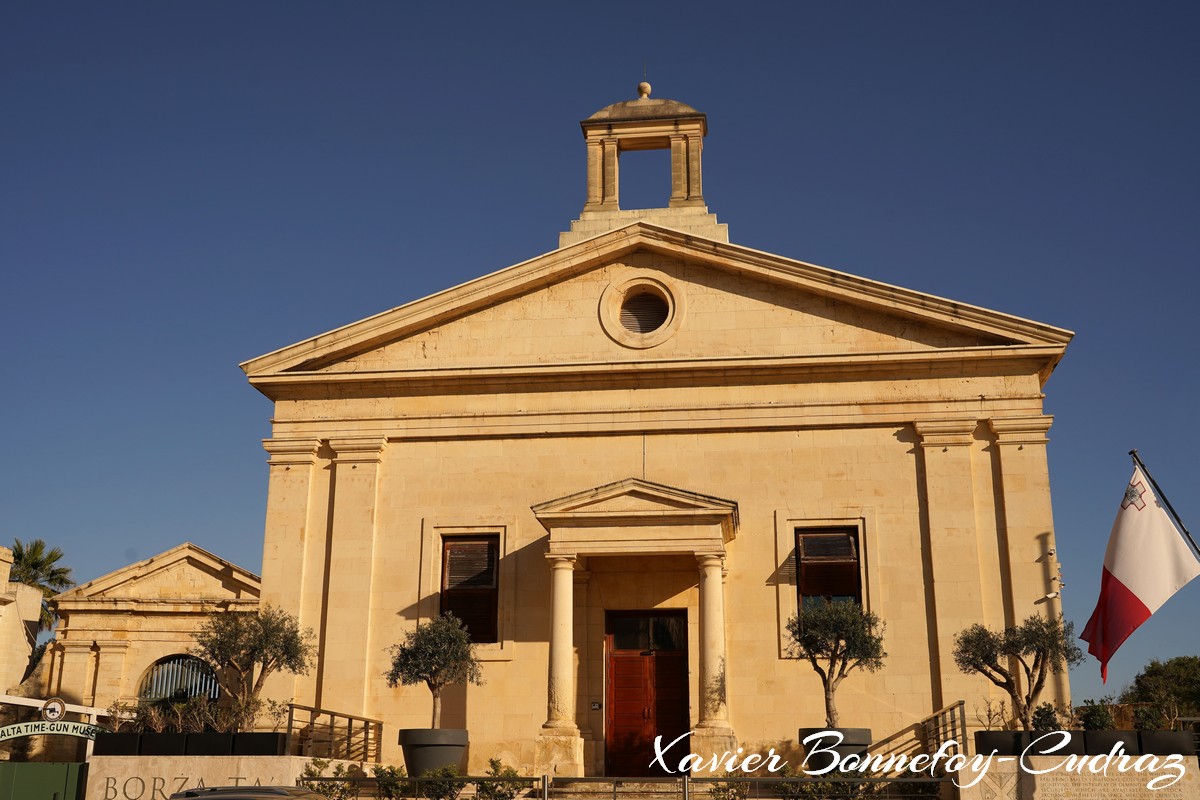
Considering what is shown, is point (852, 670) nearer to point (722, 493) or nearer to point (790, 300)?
point (722, 493)

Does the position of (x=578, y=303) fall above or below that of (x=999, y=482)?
above

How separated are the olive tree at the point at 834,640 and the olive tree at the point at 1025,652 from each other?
140cm

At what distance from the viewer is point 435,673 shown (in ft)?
64.4

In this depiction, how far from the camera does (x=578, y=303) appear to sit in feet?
78.3

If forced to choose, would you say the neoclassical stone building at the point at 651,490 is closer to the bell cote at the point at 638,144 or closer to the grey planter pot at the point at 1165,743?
the bell cote at the point at 638,144

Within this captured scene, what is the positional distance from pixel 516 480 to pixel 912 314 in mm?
7866

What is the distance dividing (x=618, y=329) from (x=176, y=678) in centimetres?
1269

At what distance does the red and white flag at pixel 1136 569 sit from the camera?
763 inches

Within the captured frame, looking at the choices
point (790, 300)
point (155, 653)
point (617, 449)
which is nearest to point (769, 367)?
point (790, 300)

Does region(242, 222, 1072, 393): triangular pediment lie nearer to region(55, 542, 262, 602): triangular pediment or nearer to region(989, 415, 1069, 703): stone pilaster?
region(989, 415, 1069, 703): stone pilaster

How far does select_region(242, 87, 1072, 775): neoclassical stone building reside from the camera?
21031mm

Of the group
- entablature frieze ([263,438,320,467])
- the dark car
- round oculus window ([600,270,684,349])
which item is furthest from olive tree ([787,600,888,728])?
entablature frieze ([263,438,320,467])

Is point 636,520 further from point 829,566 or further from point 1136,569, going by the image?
point 1136,569

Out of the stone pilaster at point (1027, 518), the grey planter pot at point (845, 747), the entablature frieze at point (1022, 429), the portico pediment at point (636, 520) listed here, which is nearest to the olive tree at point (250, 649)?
the portico pediment at point (636, 520)
